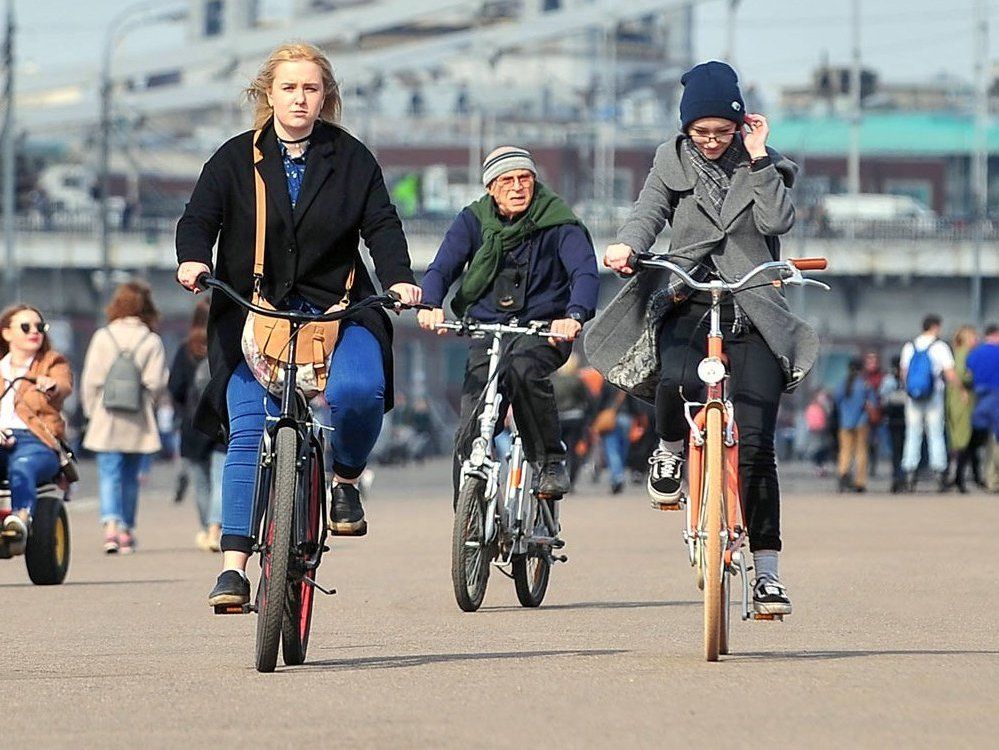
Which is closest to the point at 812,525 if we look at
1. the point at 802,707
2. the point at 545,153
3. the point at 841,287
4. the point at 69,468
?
the point at 69,468

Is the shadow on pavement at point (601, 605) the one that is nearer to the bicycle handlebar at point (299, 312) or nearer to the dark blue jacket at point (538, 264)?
the dark blue jacket at point (538, 264)

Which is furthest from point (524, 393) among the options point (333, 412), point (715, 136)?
point (333, 412)

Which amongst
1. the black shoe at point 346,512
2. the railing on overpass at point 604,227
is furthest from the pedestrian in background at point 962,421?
the railing on overpass at point 604,227

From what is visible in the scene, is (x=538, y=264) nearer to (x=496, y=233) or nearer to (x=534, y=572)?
(x=496, y=233)

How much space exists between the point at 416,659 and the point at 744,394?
4.29ft

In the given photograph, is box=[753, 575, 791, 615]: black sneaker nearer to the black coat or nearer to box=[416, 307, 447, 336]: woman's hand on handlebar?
the black coat

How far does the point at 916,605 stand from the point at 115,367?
7453 mm

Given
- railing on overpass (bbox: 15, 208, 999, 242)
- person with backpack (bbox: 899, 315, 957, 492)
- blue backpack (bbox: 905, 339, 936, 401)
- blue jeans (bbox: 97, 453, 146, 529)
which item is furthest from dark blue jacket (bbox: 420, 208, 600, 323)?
railing on overpass (bbox: 15, 208, 999, 242)

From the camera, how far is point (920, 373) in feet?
84.3

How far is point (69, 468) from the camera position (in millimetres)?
13070

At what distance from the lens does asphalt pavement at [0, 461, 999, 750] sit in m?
6.23

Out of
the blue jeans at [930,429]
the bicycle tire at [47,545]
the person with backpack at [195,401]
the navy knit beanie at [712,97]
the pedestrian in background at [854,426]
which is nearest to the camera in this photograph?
the navy knit beanie at [712,97]

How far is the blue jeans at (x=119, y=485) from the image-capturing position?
54.4ft

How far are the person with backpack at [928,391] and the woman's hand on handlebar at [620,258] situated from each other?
17651 mm
